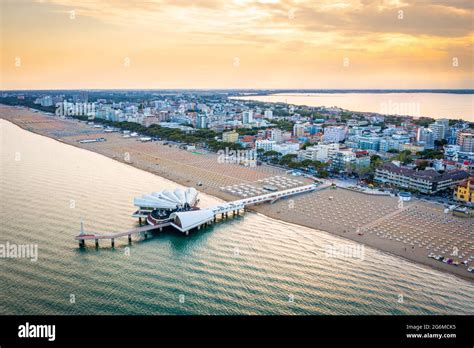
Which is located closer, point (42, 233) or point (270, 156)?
point (42, 233)

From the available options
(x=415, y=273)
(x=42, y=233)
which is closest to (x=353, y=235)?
A: (x=415, y=273)

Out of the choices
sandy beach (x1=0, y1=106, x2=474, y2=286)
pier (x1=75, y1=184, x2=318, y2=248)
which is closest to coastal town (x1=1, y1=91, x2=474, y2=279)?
sandy beach (x1=0, y1=106, x2=474, y2=286)

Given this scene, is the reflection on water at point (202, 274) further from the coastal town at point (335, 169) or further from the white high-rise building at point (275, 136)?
the white high-rise building at point (275, 136)

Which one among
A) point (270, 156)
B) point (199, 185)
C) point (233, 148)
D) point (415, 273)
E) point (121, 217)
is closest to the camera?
point (415, 273)

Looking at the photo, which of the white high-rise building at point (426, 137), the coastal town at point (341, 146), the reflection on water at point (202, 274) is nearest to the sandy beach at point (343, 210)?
the reflection on water at point (202, 274)

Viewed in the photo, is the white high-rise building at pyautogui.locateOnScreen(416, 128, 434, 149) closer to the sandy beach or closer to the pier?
the sandy beach

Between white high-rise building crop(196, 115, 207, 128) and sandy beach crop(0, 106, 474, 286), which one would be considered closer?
sandy beach crop(0, 106, 474, 286)

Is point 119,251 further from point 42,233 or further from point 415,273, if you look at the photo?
point 415,273
